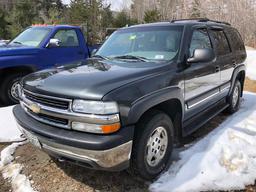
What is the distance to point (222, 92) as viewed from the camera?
16.3 ft

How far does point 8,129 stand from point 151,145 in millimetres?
2716

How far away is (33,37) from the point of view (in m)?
6.96

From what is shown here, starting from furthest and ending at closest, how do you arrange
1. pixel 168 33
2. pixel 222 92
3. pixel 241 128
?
pixel 222 92 < pixel 241 128 < pixel 168 33

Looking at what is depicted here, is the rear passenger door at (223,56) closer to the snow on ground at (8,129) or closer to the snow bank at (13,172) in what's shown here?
the snow bank at (13,172)

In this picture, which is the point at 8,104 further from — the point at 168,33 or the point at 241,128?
the point at 241,128

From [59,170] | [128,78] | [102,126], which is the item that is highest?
[128,78]

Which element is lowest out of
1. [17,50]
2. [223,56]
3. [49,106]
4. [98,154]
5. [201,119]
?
[201,119]

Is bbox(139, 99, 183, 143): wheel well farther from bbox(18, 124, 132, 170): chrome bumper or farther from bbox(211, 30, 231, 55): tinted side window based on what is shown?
bbox(211, 30, 231, 55): tinted side window

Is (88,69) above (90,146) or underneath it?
above

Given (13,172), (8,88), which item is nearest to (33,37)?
(8,88)

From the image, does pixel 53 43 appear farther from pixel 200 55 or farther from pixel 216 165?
pixel 216 165

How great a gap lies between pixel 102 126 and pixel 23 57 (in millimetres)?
4237

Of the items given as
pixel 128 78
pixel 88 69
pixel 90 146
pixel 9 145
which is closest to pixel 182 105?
pixel 128 78

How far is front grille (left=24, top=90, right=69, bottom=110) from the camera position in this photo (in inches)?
106
